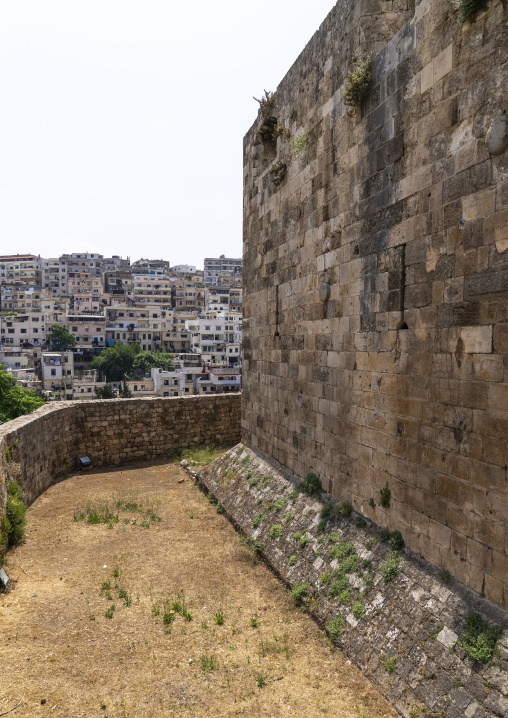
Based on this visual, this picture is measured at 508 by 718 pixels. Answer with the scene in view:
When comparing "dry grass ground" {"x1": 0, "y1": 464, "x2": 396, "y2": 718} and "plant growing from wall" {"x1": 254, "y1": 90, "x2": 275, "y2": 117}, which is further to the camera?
"plant growing from wall" {"x1": 254, "y1": 90, "x2": 275, "y2": 117}

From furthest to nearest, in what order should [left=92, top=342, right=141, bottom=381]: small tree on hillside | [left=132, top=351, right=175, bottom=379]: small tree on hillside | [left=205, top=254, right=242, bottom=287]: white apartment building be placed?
[left=205, top=254, right=242, bottom=287]: white apartment building, [left=132, top=351, right=175, bottom=379]: small tree on hillside, [left=92, top=342, right=141, bottom=381]: small tree on hillside

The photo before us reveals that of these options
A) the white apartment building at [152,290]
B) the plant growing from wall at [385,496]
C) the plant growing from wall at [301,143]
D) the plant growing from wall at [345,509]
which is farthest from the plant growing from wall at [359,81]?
the white apartment building at [152,290]

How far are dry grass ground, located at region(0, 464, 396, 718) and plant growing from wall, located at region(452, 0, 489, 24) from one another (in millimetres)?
6937

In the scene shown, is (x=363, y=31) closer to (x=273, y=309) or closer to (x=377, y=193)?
(x=377, y=193)

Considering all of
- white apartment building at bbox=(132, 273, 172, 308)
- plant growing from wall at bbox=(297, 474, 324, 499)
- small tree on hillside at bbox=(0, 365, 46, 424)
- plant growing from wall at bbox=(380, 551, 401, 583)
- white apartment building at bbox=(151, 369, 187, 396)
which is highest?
white apartment building at bbox=(132, 273, 172, 308)

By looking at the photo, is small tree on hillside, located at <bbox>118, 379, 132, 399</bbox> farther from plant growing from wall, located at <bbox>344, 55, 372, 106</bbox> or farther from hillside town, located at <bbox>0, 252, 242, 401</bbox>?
plant growing from wall, located at <bbox>344, 55, 372, 106</bbox>

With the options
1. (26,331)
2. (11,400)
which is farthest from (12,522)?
(26,331)

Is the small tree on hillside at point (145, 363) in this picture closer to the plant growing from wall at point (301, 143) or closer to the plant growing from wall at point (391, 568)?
the plant growing from wall at point (301, 143)

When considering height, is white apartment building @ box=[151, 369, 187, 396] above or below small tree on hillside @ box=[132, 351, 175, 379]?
below

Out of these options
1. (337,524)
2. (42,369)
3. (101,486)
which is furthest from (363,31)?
(42,369)

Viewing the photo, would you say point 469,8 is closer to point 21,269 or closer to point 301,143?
point 301,143

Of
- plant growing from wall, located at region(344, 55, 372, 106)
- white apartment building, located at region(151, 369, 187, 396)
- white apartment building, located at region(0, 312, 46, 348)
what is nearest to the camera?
plant growing from wall, located at region(344, 55, 372, 106)

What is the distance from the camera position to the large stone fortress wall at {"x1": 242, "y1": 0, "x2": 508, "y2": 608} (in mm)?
4695

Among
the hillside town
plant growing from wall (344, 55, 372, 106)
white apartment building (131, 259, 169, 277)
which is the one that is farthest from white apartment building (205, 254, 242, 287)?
plant growing from wall (344, 55, 372, 106)
